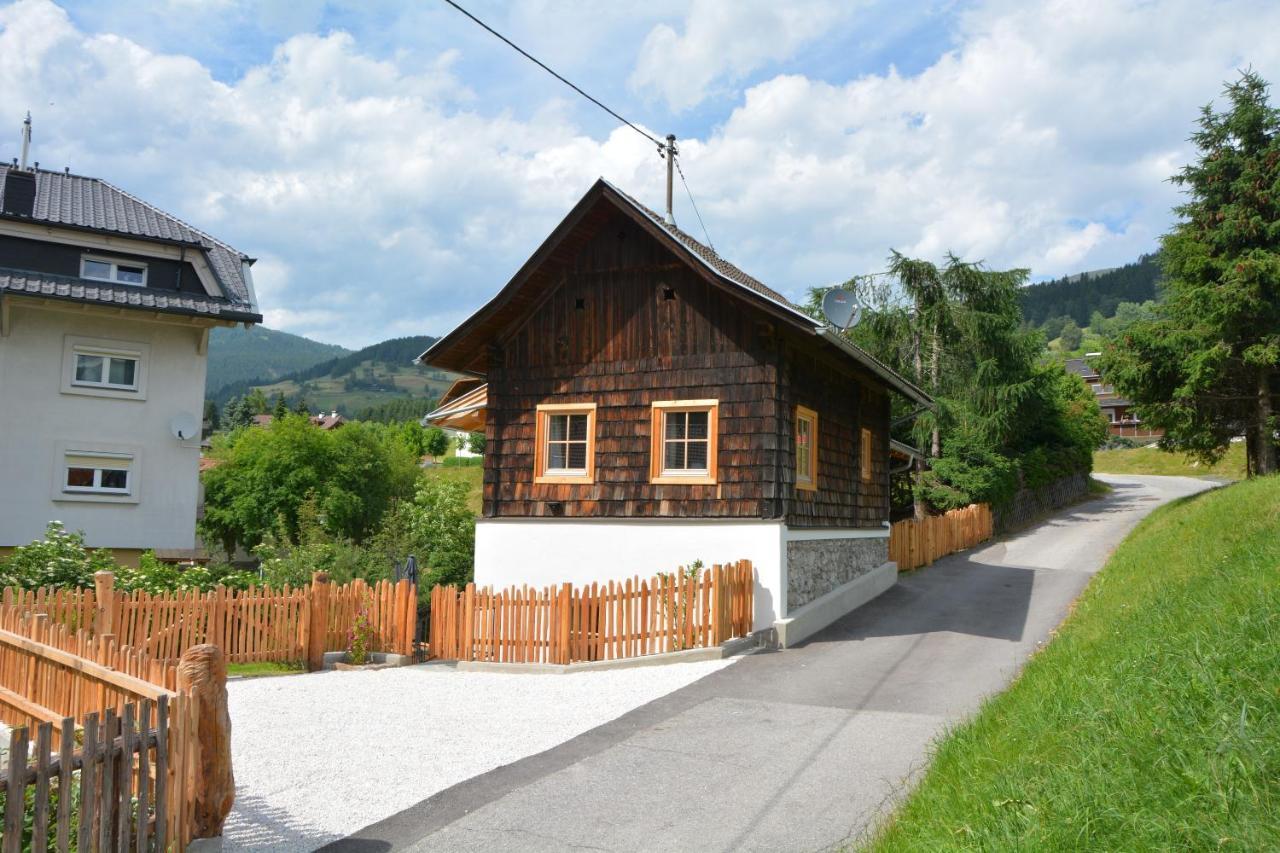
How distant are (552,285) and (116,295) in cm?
1331

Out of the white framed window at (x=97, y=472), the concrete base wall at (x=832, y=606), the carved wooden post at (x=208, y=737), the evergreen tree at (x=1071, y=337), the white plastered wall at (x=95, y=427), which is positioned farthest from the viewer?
the evergreen tree at (x=1071, y=337)

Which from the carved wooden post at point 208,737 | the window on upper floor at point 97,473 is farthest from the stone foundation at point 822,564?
the window on upper floor at point 97,473

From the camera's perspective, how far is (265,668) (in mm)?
14586

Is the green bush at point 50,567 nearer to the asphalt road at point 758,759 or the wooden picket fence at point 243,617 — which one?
the wooden picket fence at point 243,617

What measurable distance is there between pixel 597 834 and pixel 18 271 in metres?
23.6

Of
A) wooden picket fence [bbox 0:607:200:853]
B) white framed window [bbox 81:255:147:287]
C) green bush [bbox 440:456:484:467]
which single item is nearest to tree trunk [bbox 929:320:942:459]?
white framed window [bbox 81:255:147:287]

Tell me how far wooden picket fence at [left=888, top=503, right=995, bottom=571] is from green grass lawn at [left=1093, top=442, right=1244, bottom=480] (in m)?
33.1

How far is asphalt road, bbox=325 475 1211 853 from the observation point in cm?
666

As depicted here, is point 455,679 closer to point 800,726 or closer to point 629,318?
point 800,726

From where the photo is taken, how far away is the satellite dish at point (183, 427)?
25453 millimetres

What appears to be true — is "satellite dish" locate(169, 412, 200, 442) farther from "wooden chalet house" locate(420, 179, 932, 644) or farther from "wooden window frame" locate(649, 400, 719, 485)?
"wooden window frame" locate(649, 400, 719, 485)

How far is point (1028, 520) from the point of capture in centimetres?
3788

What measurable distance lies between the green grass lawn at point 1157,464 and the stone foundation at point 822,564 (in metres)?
46.1

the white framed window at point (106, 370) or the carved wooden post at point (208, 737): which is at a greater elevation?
the white framed window at point (106, 370)
